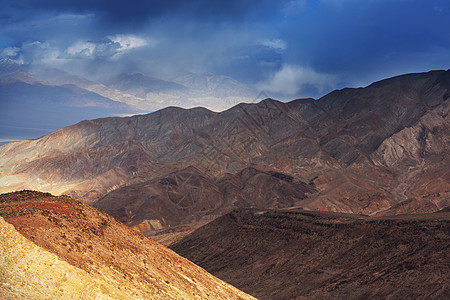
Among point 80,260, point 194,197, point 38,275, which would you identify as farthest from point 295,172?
point 38,275

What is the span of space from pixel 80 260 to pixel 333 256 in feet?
139

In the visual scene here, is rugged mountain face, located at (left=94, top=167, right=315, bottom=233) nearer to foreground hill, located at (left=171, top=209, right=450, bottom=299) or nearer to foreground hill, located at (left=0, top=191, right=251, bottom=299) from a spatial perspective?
foreground hill, located at (left=171, top=209, right=450, bottom=299)

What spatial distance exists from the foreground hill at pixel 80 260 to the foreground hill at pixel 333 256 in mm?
20842

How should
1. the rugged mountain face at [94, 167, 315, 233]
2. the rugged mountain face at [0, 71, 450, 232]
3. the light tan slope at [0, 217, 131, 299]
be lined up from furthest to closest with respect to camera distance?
the rugged mountain face at [0, 71, 450, 232], the rugged mountain face at [94, 167, 315, 233], the light tan slope at [0, 217, 131, 299]

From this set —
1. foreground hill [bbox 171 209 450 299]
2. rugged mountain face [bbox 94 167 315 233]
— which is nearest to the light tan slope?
foreground hill [bbox 171 209 450 299]

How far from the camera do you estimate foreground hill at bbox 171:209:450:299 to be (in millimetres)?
46531

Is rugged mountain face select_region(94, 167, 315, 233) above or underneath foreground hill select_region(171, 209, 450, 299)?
above

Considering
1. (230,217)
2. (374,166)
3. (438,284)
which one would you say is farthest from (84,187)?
(438,284)

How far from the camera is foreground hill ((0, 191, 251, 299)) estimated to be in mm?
19484

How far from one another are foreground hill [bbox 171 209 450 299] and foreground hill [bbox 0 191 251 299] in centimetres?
2084

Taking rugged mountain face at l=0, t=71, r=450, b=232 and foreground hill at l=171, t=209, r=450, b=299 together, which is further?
rugged mountain face at l=0, t=71, r=450, b=232

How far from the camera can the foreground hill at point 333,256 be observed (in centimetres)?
4653

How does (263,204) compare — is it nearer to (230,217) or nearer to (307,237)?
(230,217)

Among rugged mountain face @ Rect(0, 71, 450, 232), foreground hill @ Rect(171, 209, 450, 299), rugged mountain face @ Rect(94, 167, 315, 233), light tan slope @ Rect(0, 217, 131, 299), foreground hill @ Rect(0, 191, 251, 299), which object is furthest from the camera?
rugged mountain face @ Rect(0, 71, 450, 232)
